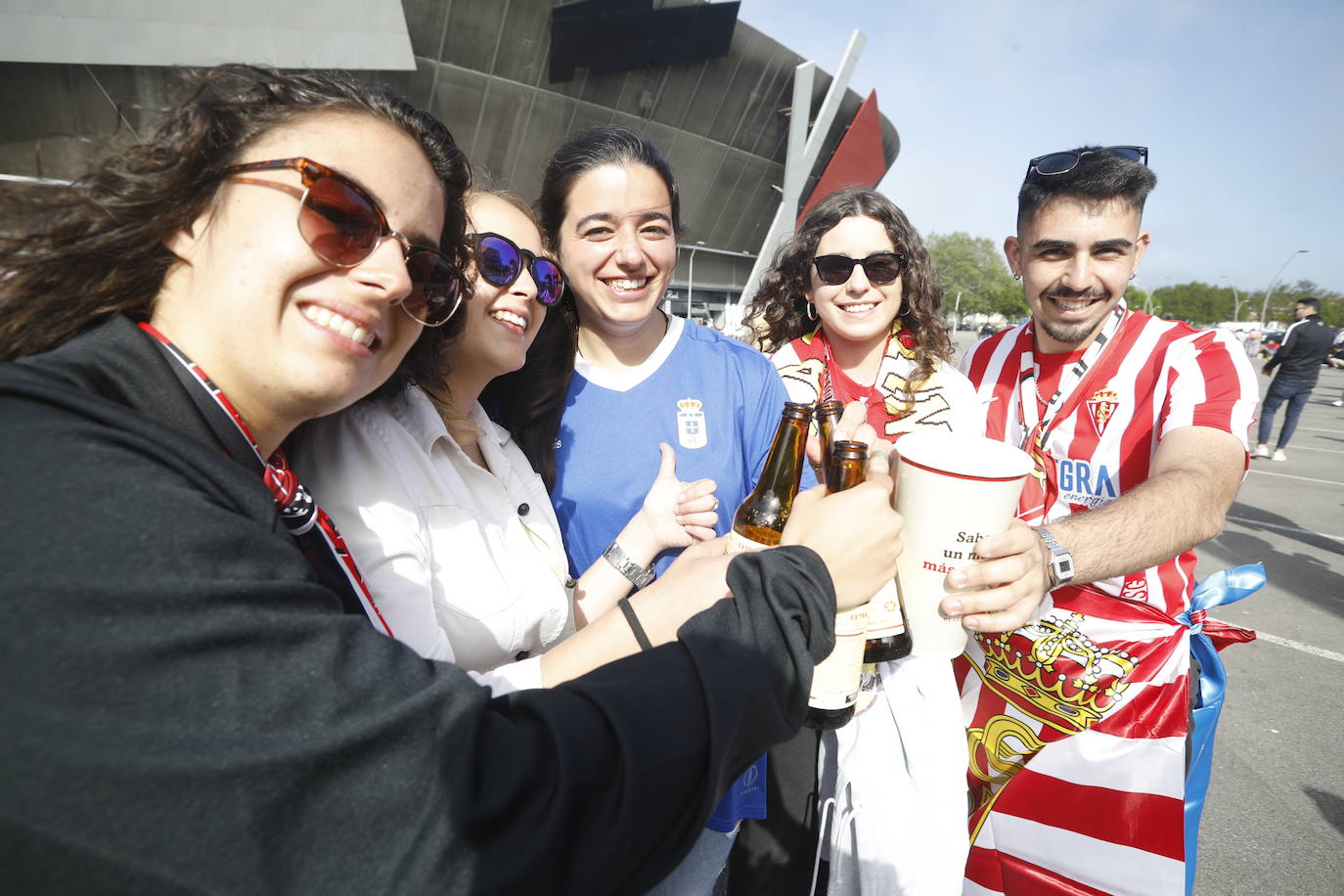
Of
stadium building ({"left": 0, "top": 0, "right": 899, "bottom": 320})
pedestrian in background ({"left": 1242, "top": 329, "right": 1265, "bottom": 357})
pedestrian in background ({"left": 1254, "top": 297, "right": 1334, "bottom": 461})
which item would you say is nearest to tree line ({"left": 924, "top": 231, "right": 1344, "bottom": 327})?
pedestrian in background ({"left": 1242, "top": 329, "right": 1265, "bottom": 357})

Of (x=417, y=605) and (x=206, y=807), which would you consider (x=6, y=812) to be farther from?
(x=417, y=605)

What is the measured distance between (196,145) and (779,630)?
4.82 ft

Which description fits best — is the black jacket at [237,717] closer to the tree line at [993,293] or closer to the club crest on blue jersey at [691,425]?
the club crest on blue jersey at [691,425]

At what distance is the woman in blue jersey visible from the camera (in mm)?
2291

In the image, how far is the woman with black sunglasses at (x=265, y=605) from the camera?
63 centimetres

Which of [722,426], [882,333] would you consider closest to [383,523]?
[722,426]

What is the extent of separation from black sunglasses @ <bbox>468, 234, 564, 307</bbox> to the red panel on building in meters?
21.8

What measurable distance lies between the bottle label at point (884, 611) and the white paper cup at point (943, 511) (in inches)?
1.5

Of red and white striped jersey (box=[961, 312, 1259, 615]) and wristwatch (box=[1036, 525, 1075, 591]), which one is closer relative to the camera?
wristwatch (box=[1036, 525, 1075, 591])

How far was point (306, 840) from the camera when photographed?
0.70 meters

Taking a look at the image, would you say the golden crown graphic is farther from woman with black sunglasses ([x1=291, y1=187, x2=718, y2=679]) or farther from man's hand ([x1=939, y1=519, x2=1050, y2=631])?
woman with black sunglasses ([x1=291, y1=187, x2=718, y2=679])

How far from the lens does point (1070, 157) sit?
99.9 inches

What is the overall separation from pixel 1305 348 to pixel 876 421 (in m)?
12.0

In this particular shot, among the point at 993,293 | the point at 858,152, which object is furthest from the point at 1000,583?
the point at 993,293
